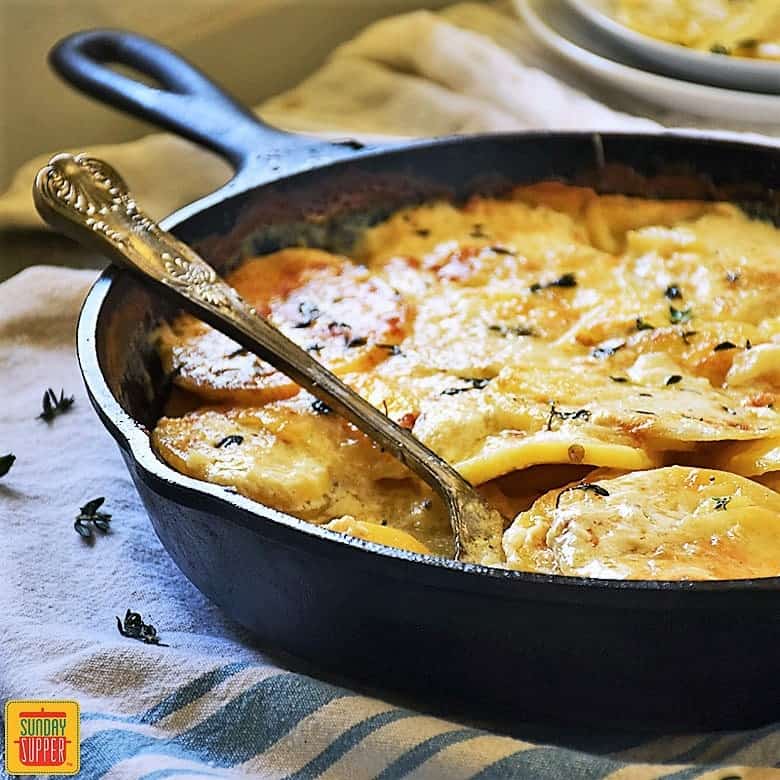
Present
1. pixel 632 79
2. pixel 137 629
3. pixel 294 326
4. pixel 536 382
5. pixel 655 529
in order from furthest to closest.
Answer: pixel 632 79 → pixel 294 326 → pixel 536 382 → pixel 137 629 → pixel 655 529

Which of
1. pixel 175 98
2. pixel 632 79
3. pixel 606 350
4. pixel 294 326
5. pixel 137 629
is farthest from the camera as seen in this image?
pixel 632 79

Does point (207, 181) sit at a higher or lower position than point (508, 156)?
lower

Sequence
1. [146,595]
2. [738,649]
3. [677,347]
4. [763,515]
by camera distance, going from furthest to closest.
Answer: [677,347], [146,595], [763,515], [738,649]

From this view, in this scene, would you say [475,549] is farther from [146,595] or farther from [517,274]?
[517,274]

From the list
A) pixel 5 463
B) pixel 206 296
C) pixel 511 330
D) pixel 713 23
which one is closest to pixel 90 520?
pixel 5 463

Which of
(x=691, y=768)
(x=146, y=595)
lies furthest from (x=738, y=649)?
(x=146, y=595)

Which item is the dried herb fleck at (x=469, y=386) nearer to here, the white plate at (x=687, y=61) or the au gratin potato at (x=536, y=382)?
the au gratin potato at (x=536, y=382)

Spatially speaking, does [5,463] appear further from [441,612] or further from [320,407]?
[441,612]
